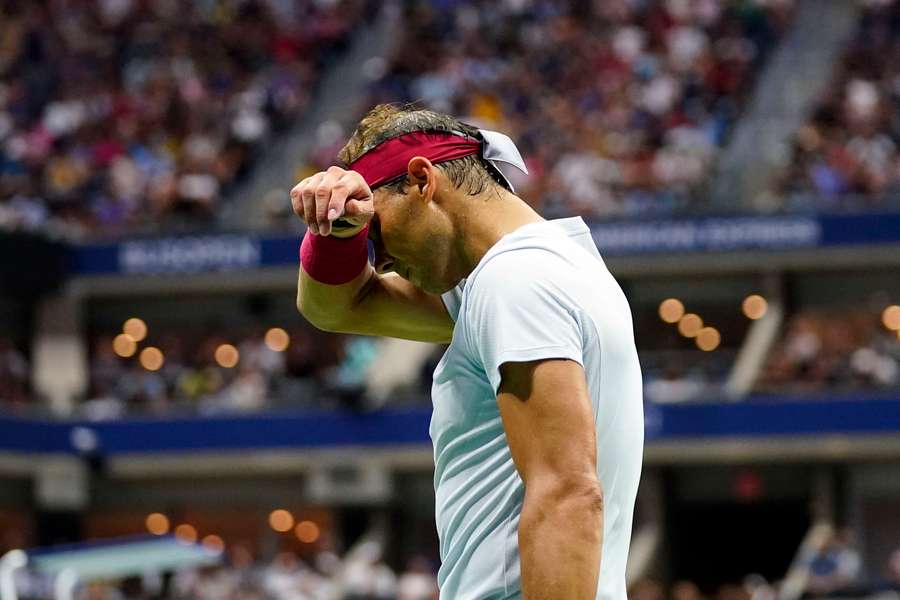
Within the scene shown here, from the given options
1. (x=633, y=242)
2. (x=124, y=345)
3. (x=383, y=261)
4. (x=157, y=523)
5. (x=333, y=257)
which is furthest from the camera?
(x=124, y=345)

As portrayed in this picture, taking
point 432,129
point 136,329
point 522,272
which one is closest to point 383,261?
point 432,129

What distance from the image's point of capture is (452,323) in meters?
3.72

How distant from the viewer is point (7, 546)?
92.7 feet

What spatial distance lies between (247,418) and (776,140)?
9158 mm

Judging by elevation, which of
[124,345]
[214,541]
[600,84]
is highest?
[600,84]

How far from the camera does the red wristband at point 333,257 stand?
354 centimetres

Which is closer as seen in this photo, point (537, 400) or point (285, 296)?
point (537, 400)

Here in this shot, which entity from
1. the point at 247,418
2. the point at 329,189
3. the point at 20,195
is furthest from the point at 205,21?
the point at 329,189

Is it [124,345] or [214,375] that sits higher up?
[124,345]

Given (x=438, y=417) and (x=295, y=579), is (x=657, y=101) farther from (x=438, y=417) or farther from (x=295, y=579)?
(x=438, y=417)

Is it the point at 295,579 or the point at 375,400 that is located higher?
the point at 375,400

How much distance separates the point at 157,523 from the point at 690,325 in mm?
9465

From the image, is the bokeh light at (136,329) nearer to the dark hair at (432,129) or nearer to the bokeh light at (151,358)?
the bokeh light at (151,358)

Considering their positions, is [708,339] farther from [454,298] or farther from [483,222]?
[483,222]
